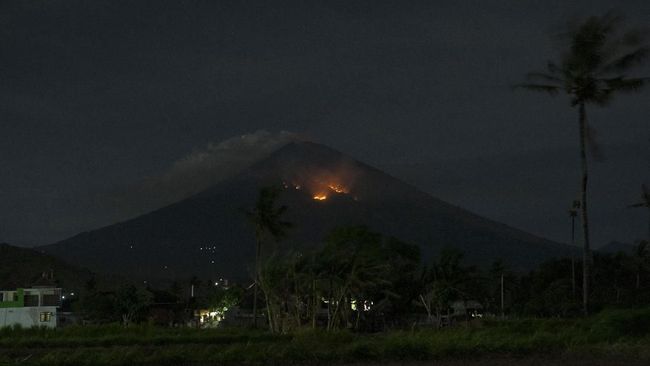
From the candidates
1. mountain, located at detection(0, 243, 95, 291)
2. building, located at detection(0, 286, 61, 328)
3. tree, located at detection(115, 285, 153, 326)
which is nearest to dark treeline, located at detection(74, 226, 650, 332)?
tree, located at detection(115, 285, 153, 326)

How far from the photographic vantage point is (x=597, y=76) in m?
35.9

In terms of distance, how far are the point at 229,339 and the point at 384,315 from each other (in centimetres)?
2345

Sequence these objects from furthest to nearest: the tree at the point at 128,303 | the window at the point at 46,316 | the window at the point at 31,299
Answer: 1. the tree at the point at 128,303
2. the window at the point at 31,299
3. the window at the point at 46,316

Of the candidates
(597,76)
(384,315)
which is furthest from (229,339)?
(384,315)

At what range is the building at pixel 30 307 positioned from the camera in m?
47.6

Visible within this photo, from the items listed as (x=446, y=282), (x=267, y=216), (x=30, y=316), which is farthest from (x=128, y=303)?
(x=446, y=282)

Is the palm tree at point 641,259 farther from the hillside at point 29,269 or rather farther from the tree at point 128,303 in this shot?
the hillside at point 29,269

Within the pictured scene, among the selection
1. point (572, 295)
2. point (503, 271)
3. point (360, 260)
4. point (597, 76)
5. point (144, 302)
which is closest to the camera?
point (597, 76)

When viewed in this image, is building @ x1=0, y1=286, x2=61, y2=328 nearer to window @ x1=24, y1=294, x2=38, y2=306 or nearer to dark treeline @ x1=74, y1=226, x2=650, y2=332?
window @ x1=24, y1=294, x2=38, y2=306

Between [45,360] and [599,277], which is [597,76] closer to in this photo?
[45,360]

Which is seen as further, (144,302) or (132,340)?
(144,302)

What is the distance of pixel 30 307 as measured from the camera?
47.8 metres

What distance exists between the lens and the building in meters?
47.6

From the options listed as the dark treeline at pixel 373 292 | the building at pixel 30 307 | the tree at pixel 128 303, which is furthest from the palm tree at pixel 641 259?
the building at pixel 30 307
